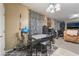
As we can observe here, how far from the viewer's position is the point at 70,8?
2062 mm

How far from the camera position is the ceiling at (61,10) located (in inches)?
80.8

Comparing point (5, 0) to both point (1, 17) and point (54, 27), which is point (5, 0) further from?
point (54, 27)

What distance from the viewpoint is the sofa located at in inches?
82.7

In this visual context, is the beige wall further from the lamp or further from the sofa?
the sofa

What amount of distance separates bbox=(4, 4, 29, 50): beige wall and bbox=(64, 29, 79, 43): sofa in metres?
0.63

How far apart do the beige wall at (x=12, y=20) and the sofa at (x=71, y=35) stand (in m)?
0.63

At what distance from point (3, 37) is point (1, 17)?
30cm

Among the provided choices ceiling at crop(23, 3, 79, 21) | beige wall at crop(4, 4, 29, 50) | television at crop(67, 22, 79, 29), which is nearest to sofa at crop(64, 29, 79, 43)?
television at crop(67, 22, 79, 29)

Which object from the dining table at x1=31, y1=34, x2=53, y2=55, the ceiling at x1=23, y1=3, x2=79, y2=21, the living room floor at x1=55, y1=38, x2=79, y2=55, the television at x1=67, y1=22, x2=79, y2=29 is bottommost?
the living room floor at x1=55, y1=38, x2=79, y2=55

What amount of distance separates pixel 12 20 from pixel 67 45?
0.90 metres

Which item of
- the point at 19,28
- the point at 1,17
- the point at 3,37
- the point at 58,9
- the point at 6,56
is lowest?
the point at 6,56

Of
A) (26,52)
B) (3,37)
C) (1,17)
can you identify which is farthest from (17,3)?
(26,52)

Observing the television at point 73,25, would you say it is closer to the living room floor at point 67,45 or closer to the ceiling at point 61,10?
the ceiling at point 61,10

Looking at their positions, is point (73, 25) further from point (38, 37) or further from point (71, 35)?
point (38, 37)
